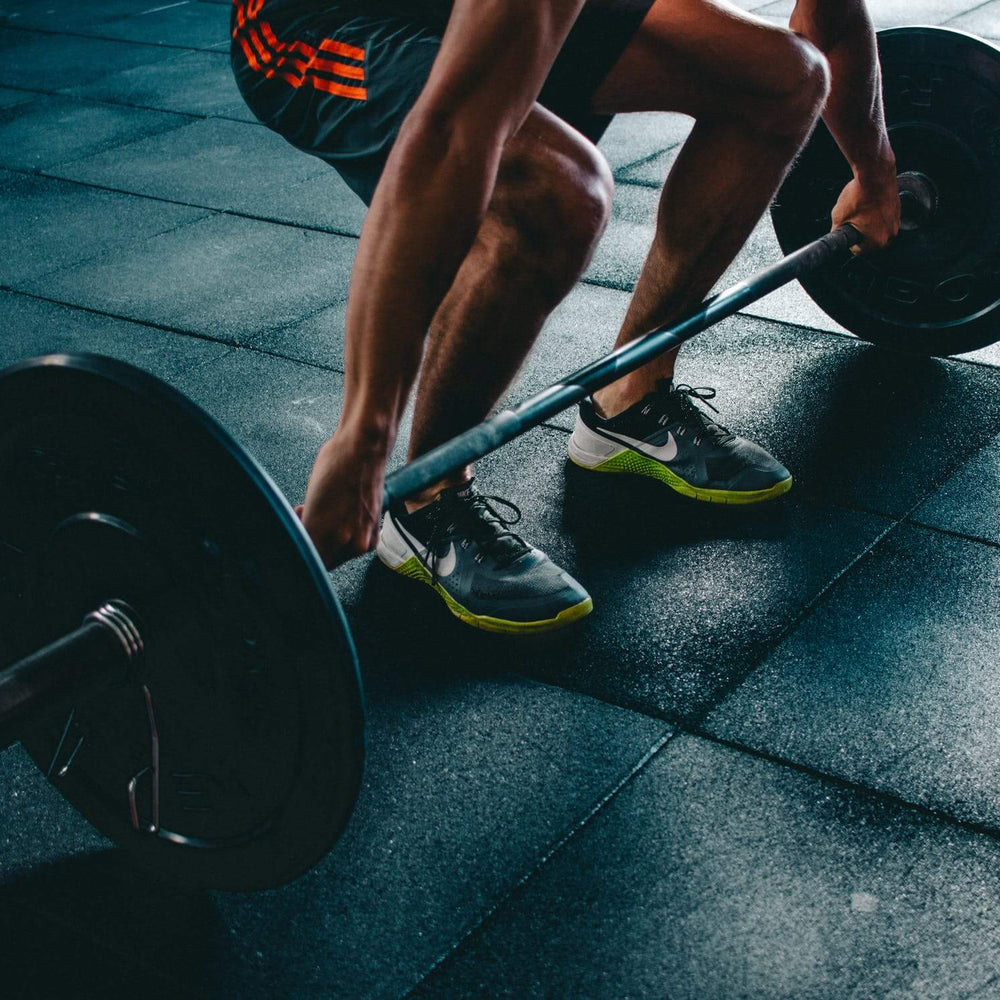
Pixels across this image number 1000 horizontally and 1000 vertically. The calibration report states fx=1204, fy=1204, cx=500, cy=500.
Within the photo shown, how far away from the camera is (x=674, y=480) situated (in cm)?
214

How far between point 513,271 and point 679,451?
58 cm

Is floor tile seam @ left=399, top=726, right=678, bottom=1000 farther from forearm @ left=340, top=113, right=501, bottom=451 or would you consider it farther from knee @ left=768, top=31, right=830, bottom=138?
knee @ left=768, top=31, right=830, bottom=138

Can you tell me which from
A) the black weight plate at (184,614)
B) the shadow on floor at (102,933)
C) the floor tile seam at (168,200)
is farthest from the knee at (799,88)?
the floor tile seam at (168,200)

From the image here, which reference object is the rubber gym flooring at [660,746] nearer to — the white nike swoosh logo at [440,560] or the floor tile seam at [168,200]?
the white nike swoosh logo at [440,560]

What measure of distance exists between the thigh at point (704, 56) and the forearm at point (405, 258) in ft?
2.16

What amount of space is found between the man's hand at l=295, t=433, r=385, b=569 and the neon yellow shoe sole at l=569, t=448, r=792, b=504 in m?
0.88

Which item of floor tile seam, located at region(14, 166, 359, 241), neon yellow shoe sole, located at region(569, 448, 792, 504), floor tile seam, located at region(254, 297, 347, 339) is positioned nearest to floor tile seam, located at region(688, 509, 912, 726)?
neon yellow shoe sole, located at region(569, 448, 792, 504)

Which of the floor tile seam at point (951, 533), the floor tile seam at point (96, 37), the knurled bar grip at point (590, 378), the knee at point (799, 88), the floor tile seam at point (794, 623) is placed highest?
the knee at point (799, 88)

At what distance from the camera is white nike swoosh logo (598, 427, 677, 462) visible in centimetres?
215

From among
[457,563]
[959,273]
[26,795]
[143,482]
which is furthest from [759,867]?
[959,273]

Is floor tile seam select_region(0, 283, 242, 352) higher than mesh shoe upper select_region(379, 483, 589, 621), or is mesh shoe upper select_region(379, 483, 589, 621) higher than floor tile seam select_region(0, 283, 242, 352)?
mesh shoe upper select_region(379, 483, 589, 621)

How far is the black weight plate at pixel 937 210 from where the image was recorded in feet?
7.55

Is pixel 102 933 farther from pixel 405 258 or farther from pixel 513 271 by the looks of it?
pixel 513 271

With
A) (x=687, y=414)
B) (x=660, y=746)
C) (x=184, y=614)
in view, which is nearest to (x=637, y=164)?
(x=687, y=414)
